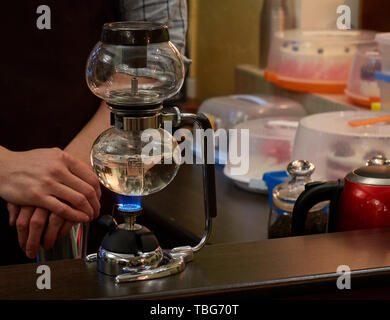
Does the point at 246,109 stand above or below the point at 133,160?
below

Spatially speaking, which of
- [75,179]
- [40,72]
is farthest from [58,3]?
[75,179]

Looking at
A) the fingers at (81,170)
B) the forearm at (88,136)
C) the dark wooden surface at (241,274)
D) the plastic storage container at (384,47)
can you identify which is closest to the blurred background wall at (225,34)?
the plastic storage container at (384,47)

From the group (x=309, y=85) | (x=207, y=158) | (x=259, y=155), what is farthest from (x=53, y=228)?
(x=309, y=85)

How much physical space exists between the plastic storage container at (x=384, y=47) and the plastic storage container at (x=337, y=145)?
11.8 inches

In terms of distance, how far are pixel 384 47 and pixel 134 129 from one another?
1.25 meters

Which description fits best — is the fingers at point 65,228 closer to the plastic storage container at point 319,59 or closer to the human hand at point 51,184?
the human hand at point 51,184

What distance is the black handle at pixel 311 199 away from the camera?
4.07 ft

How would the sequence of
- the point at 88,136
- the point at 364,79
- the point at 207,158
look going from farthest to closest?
the point at 364,79 → the point at 88,136 → the point at 207,158

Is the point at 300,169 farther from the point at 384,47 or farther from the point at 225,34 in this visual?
the point at 225,34

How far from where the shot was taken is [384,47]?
204 centimetres

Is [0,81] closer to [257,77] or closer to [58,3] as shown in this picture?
[58,3]

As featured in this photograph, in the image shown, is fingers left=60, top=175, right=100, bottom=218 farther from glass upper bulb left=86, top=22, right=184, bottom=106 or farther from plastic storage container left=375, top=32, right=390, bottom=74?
plastic storage container left=375, top=32, right=390, bottom=74

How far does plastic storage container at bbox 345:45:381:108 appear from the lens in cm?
223

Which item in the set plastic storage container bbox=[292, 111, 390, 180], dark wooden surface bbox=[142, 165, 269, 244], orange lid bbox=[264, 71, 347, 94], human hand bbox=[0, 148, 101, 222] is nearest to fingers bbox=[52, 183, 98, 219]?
human hand bbox=[0, 148, 101, 222]
